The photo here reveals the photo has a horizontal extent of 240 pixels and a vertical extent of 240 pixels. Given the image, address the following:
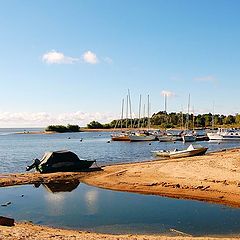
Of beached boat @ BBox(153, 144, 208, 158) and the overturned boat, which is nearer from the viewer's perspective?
the overturned boat

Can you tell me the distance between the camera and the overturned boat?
38.8 m

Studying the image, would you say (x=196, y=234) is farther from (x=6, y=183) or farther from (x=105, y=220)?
(x=6, y=183)

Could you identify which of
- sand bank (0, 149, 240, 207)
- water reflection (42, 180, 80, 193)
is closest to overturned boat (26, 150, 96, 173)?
sand bank (0, 149, 240, 207)

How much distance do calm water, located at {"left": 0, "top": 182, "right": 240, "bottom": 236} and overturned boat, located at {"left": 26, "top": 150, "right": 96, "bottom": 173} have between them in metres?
8.61

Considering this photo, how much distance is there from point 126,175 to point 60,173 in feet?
22.9

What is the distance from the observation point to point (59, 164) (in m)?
39.2

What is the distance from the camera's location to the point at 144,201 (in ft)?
85.4

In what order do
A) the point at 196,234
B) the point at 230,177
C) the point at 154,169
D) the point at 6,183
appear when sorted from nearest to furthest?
the point at 196,234, the point at 230,177, the point at 6,183, the point at 154,169

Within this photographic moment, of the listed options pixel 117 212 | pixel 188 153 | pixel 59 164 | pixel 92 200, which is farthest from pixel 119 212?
pixel 188 153

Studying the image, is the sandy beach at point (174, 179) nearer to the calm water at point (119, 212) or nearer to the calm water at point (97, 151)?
the calm water at point (119, 212)

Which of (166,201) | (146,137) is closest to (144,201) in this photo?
(166,201)

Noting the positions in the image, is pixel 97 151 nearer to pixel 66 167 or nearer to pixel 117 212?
pixel 66 167

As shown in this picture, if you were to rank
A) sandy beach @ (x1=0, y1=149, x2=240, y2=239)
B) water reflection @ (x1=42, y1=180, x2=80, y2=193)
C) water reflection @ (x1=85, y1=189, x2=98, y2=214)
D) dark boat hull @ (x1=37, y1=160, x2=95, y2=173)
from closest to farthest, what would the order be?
water reflection @ (x1=85, y1=189, x2=98, y2=214), sandy beach @ (x1=0, y1=149, x2=240, y2=239), water reflection @ (x1=42, y1=180, x2=80, y2=193), dark boat hull @ (x1=37, y1=160, x2=95, y2=173)

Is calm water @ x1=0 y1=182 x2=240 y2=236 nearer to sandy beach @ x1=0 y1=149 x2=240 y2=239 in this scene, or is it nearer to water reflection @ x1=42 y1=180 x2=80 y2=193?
water reflection @ x1=42 y1=180 x2=80 y2=193
